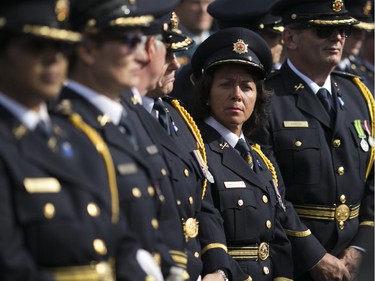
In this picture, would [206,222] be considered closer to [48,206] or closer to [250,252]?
[250,252]

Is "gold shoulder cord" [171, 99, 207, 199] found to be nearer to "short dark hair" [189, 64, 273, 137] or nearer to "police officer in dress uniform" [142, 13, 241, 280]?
"police officer in dress uniform" [142, 13, 241, 280]

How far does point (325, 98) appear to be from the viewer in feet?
27.9

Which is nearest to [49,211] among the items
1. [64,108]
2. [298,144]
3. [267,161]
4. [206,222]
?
[64,108]

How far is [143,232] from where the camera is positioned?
509 cm

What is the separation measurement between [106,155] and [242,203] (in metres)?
2.49

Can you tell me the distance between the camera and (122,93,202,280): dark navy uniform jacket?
225 inches

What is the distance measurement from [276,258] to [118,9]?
295 centimetres

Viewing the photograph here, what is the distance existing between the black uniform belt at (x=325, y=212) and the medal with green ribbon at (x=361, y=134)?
18.3 inches

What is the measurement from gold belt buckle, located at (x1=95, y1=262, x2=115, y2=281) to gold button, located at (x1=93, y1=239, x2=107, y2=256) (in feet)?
0.14

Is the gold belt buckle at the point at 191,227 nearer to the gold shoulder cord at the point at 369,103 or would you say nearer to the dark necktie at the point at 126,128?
the dark necktie at the point at 126,128

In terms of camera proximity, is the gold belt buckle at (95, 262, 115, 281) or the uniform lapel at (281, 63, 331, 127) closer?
the gold belt buckle at (95, 262, 115, 281)

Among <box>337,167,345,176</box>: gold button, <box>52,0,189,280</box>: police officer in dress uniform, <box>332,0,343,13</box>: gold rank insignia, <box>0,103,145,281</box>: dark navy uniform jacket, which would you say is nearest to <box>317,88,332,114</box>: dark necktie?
<box>337,167,345,176</box>: gold button

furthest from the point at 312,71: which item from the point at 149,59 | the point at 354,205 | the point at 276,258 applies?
the point at 149,59

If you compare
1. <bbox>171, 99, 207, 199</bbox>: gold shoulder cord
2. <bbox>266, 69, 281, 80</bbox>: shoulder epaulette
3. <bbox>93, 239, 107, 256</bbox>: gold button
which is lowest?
<bbox>266, 69, 281, 80</bbox>: shoulder epaulette
